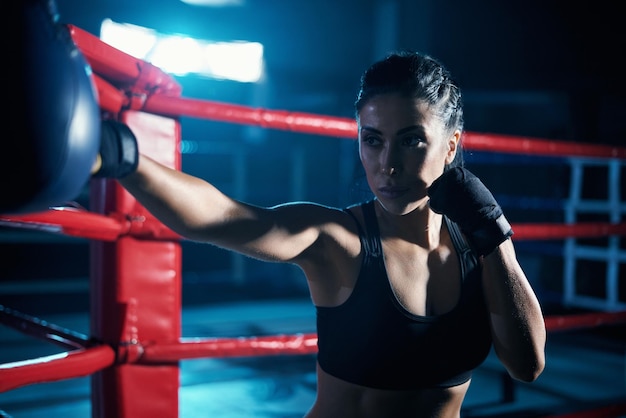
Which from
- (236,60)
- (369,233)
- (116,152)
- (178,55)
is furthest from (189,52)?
(116,152)

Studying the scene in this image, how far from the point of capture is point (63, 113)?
Answer: 1.81 feet

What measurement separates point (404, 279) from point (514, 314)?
24cm

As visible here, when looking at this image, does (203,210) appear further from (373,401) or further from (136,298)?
(373,401)

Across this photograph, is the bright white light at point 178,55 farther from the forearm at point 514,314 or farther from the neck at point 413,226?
the forearm at point 514,314

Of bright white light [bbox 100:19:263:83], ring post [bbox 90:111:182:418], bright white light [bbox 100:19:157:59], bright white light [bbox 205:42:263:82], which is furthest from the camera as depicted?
bright white light [bbox 205:42:263:82]

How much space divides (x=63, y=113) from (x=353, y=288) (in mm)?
697

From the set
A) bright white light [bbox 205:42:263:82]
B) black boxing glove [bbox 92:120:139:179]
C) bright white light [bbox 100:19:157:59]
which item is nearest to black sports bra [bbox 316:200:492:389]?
black boxing glove [bbox 92:120:139:179]

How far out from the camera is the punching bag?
20.4 inches

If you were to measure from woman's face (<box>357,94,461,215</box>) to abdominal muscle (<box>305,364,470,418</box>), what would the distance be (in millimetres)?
375

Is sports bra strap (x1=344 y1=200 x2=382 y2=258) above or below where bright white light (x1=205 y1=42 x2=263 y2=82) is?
below

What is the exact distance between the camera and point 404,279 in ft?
3.79

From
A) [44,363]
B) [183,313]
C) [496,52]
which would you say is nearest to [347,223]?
[44,363]

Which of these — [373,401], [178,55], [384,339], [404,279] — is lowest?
[373,401]

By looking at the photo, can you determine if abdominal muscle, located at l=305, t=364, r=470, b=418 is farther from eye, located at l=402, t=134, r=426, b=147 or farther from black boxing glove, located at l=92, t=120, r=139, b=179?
black boxing glove, located at l=92, t=120, r=139, b=179
